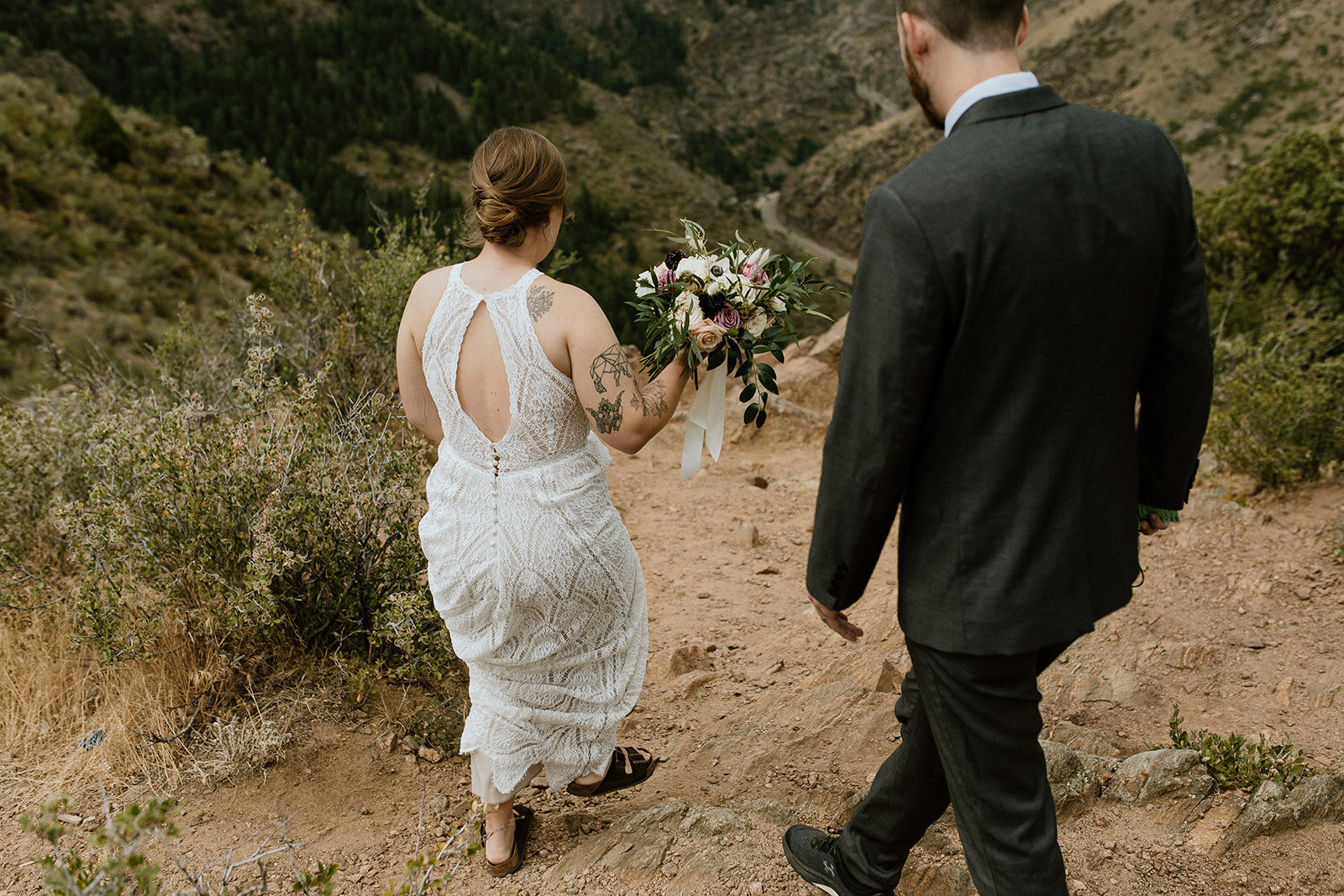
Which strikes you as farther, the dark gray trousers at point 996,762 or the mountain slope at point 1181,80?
the mountain slope at point 1181,80

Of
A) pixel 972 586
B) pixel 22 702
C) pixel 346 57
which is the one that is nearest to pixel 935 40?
pixel 972 586

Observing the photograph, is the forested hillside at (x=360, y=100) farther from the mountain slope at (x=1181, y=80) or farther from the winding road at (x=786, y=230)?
the mountain slope at (x=1181, y=80)

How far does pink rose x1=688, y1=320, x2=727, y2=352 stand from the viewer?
6.59ft

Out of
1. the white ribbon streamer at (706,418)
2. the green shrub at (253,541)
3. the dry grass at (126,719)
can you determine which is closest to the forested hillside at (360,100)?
the green shrub at (253,541)

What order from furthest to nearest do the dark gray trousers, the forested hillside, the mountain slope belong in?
the mountain slope
the forested hillside
the dark gray trousers

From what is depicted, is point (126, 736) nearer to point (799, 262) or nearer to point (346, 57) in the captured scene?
point (799, 262)

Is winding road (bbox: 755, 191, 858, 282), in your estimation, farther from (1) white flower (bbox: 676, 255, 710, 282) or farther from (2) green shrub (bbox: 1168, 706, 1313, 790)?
(1) white flower (bbox: 676, 255, 710, 282)

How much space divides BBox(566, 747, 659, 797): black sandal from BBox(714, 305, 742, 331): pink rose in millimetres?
1445

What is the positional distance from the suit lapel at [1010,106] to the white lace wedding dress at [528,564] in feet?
3.67

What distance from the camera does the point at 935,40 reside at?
1.40 m

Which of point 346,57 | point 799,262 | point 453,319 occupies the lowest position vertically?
point 453,319

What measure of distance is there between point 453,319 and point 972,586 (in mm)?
1401

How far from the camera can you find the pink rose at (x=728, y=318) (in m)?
2.03

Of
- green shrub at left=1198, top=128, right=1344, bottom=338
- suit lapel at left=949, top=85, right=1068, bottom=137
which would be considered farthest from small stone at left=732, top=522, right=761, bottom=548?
green shrub at left=1198, top=128, right=1344, bottom=338
